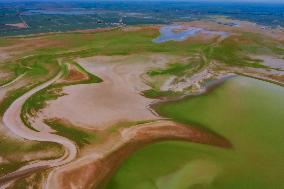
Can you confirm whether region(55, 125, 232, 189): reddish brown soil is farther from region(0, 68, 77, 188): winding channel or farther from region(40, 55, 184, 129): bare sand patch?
region(40, 55, 184, 129): bare sand patch

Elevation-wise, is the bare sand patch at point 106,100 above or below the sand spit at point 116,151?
above

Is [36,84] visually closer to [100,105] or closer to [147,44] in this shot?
[100,105]

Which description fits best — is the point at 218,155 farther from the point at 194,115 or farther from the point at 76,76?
the point at 76,76

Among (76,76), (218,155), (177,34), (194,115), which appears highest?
(177,34)

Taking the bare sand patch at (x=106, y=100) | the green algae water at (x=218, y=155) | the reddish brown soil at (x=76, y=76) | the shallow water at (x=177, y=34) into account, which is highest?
the shallow water at (x=177, y=34)

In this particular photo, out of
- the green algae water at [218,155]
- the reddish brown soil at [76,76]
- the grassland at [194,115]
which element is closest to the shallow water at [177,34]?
the grassland at [194,115]

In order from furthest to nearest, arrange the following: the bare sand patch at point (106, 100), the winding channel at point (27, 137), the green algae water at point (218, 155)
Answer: the bare sand patch at point (106, 100)
the winding channel at point (27, 137)
the green algae water at point (218, 155)

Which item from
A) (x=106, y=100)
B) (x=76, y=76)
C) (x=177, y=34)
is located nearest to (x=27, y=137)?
→ (x=106, y=100)

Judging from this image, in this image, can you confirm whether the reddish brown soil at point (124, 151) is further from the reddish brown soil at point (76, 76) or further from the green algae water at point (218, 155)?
the reddish brown soil at point (76, 76)
